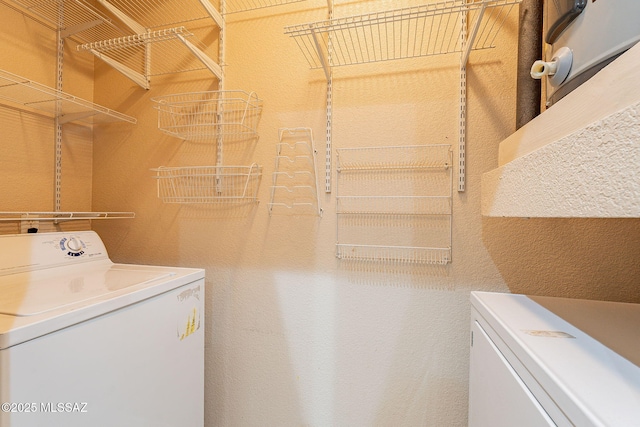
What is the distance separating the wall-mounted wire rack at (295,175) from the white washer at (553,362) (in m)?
0.83

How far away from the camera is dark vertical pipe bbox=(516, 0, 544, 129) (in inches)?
36.9

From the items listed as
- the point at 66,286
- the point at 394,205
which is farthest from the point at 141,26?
the point at 394,205

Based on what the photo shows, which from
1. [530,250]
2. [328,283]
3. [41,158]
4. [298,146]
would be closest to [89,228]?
[41,158]

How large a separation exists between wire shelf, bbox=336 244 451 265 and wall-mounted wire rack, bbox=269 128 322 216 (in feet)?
0.79

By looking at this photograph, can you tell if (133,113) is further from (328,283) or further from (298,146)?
(328,283)

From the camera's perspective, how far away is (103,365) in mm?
750

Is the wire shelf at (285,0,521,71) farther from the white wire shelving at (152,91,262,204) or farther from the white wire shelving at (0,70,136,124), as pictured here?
the white wire shelving at (0,70,136,124)

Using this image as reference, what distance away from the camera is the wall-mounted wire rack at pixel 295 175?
51.3 inches

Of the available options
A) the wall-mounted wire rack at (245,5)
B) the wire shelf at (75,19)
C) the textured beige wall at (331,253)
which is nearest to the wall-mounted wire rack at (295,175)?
the textured beige wall at (331,253)

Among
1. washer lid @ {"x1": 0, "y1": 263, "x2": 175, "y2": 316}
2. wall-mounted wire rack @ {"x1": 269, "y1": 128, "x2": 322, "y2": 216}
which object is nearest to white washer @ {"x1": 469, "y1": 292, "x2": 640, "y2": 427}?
wall-mounted wire rack @ {"x1": 269, "y1": 128, "x2": 322, "y2": 216}

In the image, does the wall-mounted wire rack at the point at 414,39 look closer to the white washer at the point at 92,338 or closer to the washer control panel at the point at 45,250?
the white washer at the point at 92,338

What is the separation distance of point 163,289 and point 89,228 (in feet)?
3.69

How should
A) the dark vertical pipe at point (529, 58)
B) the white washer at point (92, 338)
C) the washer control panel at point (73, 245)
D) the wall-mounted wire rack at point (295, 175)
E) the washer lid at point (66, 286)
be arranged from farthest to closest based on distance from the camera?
1. the wall-mounted wire rack at point (295, 175)
2. the washer control panel at point (73, 245)
3. the dark vertical pipe at point (529, 58)
4. the washer lid at point (66, 286)
5. the white washer at point (92, 338)

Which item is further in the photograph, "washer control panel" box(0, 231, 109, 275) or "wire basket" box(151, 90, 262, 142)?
"wire basket" box(151, 90, 262, 142)
